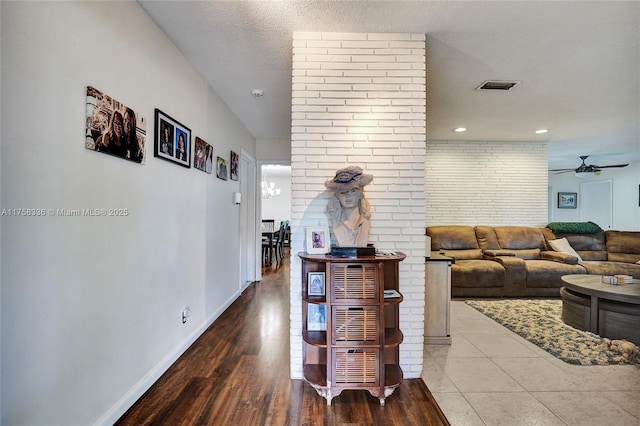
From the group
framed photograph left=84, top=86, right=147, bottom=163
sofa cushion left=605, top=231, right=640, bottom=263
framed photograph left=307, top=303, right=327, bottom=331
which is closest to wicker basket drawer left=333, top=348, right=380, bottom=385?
framed photograph left=307, top=303, right=327, bottom=331

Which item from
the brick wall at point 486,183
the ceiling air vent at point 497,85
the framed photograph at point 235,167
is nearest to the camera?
the ceiling air vent at point 497,85

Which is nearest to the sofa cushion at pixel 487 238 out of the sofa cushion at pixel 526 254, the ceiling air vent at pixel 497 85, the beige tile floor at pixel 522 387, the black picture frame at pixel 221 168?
the sofa cushion at pixel 526 254

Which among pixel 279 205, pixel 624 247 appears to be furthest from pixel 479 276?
pixel 279 205

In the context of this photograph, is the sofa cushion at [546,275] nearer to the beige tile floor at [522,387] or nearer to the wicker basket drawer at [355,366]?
the beige tile floor at [522,387]

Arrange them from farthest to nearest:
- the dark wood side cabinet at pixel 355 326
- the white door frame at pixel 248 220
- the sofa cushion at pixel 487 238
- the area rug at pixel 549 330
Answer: the sofa cushion at pixel 487 238 → the white door frame at pixel 248 220 → the area rug at pixel 549 330 → the dark wood side cabinet at pixel 355 326

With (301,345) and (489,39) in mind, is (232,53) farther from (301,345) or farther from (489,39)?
(301,345)

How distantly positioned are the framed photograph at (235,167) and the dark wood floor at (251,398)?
2.15m

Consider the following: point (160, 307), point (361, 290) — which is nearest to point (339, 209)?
point (361, 290)

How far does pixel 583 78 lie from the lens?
2.99 meters

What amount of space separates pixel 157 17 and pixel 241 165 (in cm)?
262

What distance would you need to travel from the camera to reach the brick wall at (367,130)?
7.35ft

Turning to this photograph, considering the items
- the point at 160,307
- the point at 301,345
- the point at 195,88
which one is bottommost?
the point at 301,345

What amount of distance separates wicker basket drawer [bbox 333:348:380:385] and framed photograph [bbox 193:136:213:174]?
2083mm

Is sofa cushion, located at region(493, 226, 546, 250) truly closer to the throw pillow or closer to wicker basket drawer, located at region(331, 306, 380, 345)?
the throw pillow
